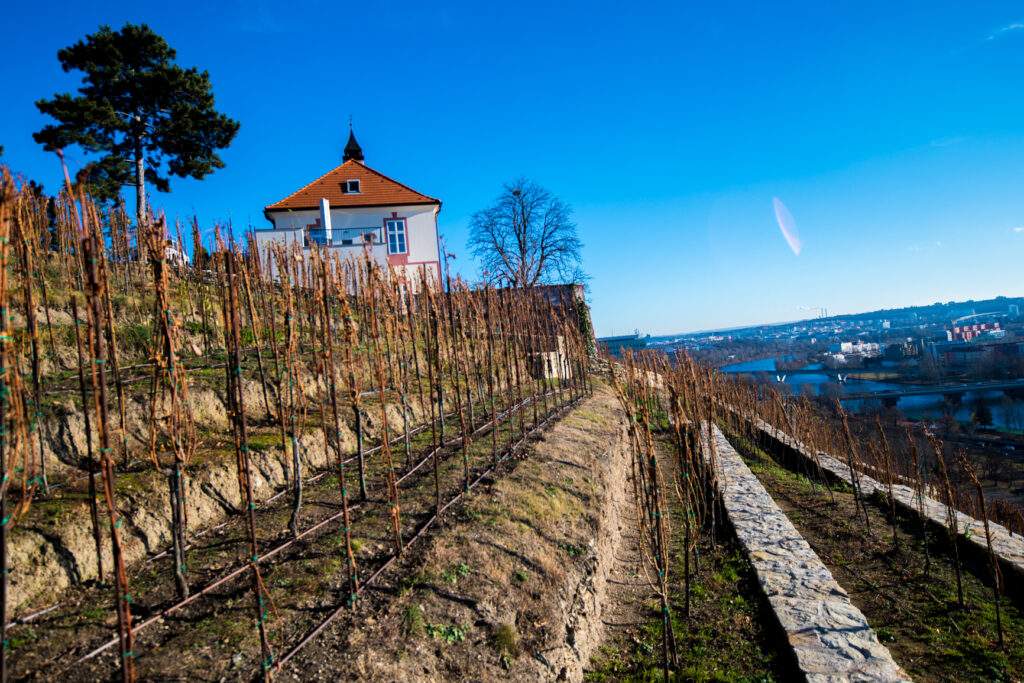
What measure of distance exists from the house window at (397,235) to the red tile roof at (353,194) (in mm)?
783

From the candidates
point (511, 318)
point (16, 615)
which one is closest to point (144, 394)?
point (16, 615)

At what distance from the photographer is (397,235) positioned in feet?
76.2

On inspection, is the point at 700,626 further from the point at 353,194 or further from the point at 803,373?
the point at 803,373

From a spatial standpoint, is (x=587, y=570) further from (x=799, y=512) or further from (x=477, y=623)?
(x=799, y=512)

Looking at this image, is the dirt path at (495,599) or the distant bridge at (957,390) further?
the distant bridge at (957,390)

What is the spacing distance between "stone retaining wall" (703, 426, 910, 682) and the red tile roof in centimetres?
1900

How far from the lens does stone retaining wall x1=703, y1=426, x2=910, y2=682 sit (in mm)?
4477

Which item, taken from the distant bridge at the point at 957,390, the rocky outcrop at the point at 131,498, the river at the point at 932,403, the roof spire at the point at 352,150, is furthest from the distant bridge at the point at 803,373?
the rocky outcrop at the point at 131,498

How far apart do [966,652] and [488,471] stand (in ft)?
16.9

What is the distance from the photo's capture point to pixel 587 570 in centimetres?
570

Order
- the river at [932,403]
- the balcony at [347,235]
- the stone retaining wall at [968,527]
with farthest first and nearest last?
the river at [932,403], the balcony at [347,235], the stone retaining wall at [968,527]

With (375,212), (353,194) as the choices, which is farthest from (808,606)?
(353,194)

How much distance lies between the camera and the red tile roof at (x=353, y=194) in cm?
2316

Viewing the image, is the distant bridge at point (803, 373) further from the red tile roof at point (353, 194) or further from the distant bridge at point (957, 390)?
the red tile roof at point (353, 194)
